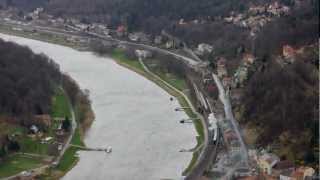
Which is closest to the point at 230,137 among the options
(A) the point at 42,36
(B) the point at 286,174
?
(B) the point at 286,174

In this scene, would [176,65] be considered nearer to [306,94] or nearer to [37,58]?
[37,58]

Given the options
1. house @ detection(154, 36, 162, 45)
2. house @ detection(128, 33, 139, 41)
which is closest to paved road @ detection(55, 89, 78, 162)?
house @ detection(154, 36, 162, 45)

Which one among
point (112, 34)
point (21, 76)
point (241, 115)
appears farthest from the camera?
point (112, 34)

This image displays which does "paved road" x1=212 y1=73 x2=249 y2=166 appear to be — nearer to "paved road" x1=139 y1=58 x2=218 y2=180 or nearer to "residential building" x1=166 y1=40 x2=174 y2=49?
"paved road" x1=139 y1=58 x2=218 y2=180

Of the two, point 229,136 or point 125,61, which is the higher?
point 125,61

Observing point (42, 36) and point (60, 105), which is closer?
point (60, 105)

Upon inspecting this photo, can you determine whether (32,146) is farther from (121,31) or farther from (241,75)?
(121,31)

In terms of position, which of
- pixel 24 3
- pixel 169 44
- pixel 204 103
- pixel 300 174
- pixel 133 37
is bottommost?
pixel 300 174

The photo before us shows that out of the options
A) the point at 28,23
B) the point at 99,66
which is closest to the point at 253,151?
the point at 99,66
